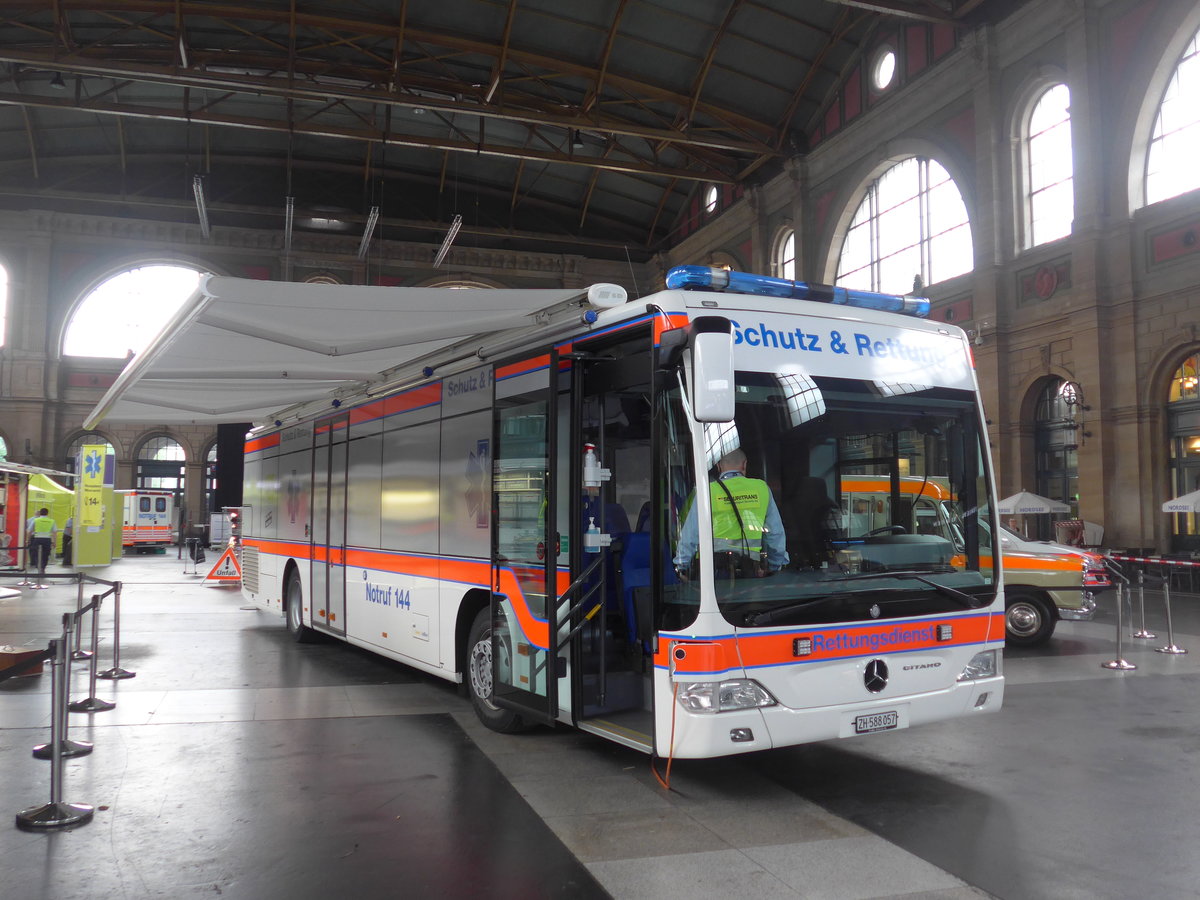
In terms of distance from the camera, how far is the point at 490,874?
412cm

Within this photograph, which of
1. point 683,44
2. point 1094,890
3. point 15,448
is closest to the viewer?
point 1094,890

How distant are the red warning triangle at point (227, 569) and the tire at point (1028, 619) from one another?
53.5 ft

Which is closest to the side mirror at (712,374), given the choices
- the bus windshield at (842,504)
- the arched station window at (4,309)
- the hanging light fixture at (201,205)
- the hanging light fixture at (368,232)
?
the bus windshield at (842,504)

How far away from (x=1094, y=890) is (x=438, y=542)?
5.01 m

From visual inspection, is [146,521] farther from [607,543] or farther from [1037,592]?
[607,543]

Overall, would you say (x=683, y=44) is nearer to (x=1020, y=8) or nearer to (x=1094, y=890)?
(x=1020, y=8)

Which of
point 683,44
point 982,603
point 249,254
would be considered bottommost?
point 982,603

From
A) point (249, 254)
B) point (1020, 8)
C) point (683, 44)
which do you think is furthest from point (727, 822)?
point (249, 254)

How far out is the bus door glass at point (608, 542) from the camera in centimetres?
558

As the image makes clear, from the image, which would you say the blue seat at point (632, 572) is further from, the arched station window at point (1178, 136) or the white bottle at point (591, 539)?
the arched station window at point (1178, 136)

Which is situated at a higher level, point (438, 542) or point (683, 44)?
point (683, 44)

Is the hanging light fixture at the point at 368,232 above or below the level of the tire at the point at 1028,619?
above

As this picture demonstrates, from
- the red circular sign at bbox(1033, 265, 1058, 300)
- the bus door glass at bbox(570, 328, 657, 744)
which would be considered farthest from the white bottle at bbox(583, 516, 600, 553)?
the red circular sign at bbox(1033, 265, 1058, 300)

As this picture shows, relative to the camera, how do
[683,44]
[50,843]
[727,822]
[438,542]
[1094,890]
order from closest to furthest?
[1094,890] < [50,843] < [727,822] < [438,542] < [683,44]
